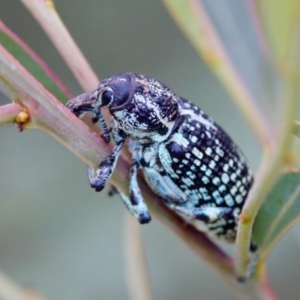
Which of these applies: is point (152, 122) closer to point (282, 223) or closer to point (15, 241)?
point (282, 223)

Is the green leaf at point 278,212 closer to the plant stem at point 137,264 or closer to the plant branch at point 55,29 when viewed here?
the plant stem at point 137,264

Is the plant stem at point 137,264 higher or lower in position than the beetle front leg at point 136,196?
lower

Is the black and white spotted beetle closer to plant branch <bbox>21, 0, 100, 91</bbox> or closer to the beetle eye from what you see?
the beetle eye

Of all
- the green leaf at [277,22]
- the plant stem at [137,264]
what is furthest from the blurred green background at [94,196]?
the green leaf at [277,22]

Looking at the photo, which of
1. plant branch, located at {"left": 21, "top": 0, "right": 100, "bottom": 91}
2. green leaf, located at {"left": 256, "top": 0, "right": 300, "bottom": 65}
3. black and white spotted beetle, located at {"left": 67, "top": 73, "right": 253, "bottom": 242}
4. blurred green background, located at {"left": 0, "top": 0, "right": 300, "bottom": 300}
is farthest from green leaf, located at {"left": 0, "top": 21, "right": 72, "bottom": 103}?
blurred green background, located at {"left": 0, "top": 0, "right": 300, "bottom": 300}

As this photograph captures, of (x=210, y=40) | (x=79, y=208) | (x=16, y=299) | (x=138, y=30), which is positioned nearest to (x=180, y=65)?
(x=138, y=30)

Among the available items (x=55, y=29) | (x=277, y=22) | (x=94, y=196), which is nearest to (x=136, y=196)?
(x=55, y=29)
